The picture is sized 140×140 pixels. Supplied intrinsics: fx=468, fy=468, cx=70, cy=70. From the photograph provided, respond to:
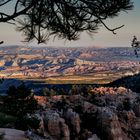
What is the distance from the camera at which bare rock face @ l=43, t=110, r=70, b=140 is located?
66.8m

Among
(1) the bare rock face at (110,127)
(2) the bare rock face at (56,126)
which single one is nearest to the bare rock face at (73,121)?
(2) the bare rock face at (56,126)

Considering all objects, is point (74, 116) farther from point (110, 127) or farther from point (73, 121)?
point (110, 127)

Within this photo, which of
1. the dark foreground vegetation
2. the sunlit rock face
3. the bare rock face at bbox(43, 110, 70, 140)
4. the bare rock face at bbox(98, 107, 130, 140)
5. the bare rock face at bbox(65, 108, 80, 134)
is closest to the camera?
the dark foreground vegetation

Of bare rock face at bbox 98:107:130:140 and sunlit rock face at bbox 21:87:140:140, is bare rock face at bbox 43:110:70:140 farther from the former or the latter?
bare rock face at bbox 98:107:130:140

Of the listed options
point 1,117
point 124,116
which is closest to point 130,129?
point 124,116

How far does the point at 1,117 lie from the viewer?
39.2 m

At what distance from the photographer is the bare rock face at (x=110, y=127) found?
79750mm

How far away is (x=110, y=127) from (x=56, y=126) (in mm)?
14688

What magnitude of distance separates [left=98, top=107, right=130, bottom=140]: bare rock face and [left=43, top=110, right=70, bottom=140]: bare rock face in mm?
10358

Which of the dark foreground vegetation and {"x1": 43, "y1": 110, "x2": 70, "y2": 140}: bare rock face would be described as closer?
the dark foreground vegetation

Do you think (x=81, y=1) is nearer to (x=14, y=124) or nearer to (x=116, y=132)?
(x=14, y=124)

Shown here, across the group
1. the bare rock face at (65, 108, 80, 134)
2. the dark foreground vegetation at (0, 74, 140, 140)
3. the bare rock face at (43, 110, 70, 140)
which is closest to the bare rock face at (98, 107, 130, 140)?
the dark foreground vegetation at (0, 74, 140, 140)

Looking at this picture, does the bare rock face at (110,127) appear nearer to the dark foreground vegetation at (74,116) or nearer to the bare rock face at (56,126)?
the dark foreground vegetation at (74,116)

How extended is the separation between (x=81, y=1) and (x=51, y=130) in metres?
50.1
